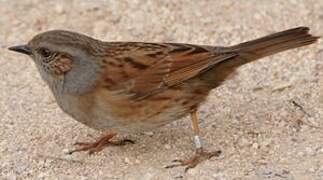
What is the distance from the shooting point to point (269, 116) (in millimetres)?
8039

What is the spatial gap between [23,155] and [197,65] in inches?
63.4

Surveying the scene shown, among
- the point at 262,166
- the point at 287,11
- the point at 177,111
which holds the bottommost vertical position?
the point at 262,166

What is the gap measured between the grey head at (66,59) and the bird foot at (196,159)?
93 centimetres

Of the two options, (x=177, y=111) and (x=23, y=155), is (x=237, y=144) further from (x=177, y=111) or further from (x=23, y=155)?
(x=23, y=155)

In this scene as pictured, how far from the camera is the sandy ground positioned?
24.1 feet

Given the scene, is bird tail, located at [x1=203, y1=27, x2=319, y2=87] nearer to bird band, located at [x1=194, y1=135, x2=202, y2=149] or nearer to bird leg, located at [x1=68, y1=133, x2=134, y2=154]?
bird band, located at [x1=194, y1=135, x2=202, y2=149]

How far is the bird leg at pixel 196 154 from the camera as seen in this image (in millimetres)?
7379

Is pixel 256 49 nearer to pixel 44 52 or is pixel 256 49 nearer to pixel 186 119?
pixel 186 119

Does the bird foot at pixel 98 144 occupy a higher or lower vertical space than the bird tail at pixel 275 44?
lower

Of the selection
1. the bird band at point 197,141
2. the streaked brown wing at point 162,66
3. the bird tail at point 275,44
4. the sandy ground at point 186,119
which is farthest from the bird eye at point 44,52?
the bird tail at point 275,44

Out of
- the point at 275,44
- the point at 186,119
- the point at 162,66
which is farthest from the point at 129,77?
the point at 275,44

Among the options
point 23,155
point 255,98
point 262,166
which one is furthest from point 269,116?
point 23,155

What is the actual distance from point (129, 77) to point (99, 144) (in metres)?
0.75

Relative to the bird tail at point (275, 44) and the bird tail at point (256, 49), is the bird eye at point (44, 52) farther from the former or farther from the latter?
the bird tail at point (275, 44)
